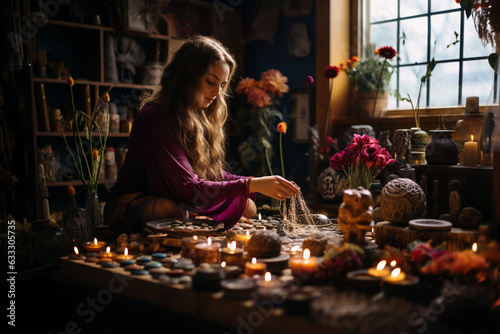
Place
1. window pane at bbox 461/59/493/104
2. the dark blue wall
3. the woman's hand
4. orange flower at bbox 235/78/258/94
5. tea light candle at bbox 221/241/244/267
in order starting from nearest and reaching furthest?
1. tea light candle at bbox 221/241/244/267
2. the woman's hand
3. window pane at bbox 461/59/493/104
4. orange flower at bbox 235/78/258/94
5. the dark blue wall

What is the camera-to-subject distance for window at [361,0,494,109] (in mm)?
3010

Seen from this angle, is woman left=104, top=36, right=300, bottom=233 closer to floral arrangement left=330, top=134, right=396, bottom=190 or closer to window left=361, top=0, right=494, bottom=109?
floral arrangement left=330, top=134, right=396, bottom=190

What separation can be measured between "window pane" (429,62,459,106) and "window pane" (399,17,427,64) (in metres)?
0.15

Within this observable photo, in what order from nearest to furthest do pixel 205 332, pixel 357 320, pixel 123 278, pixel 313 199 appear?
pixel 357 320 → pixel 205 332 → pixel 123 278 → pixel 313 199

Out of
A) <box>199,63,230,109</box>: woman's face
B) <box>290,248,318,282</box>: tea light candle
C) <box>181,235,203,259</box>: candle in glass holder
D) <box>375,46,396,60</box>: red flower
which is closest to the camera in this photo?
<box>290,248,318,282</box>: tea light candle

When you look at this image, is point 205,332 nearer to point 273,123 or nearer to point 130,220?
point 130,220

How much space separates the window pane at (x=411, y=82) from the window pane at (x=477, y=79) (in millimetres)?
275

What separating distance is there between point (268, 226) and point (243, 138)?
2.12m

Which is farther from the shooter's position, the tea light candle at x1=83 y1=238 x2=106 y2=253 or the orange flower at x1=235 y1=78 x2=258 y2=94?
the orange flower at x1=235 y1=78 x2=258 y2=94

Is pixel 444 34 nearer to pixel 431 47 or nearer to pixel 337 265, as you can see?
pixel 431 47

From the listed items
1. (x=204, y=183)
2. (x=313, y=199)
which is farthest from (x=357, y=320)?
(x=313, y=199)

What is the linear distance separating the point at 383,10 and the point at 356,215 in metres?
2.50

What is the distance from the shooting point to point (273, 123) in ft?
13.1

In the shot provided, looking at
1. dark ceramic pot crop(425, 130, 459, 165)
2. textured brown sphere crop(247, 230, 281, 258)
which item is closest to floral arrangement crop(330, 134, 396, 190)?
dark ceramic pot crop(425, 130, 459, 165)
